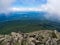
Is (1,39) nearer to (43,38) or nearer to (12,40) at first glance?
(12,40)

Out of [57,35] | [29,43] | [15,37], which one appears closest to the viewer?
[29,43]

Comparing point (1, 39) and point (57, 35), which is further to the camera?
point (57, 35)

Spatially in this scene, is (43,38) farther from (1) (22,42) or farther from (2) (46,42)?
(1) (22,42)

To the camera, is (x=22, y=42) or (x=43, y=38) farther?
(x=43, y=38)

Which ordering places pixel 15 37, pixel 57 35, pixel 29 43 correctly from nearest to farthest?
pixel 29 43 < pixel 15 37 < pixel 57 35

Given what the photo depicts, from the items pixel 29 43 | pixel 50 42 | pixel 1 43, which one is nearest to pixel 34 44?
pixel 29 43

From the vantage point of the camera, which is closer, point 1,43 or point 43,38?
point 1,43

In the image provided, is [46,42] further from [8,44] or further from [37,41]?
[8,44]
